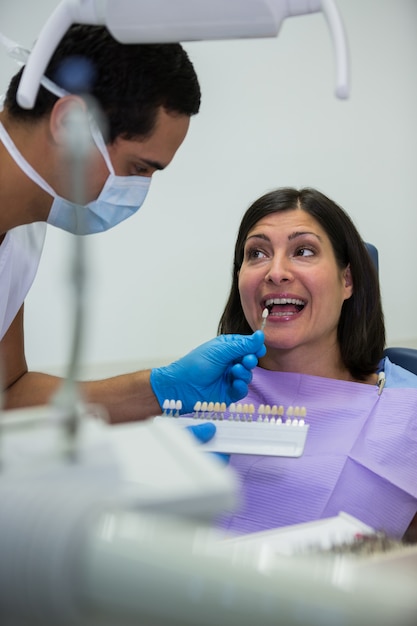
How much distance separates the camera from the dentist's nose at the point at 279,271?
1.46 meters

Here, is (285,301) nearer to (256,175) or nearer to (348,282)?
(348,282)

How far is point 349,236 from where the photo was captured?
1562 mm

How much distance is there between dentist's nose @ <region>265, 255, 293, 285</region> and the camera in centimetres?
146

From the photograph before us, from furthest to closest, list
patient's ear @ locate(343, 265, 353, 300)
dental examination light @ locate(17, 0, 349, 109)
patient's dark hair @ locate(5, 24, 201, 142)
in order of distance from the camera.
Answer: patient's ear @ locate(343, 265, 353, 300)
patient's dark hair @ locate(5, 24, 201, 142)
dental examination light @ locate(17, 0, 349, 109)

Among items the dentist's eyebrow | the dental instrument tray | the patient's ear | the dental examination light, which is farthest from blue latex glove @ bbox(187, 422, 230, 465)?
the dental examination light

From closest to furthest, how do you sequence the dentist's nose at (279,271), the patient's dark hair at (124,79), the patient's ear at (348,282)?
the patient's dark hair at (124,79) < the dentist's nose at (279,271) < the patient's ear at (348,282)

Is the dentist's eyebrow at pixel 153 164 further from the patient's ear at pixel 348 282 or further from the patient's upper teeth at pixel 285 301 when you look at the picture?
the patient's ear at pixel 348 282

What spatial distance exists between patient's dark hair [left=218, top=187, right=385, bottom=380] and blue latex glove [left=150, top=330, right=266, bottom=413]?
34 centimetres

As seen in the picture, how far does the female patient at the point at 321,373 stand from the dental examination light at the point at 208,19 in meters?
0.83

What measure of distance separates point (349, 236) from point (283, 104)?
108cm

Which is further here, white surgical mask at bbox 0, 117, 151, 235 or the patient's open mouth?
the patient's open mouth

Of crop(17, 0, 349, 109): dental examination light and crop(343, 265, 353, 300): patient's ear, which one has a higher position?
crop(17, 0, 349, 109): dental examination light

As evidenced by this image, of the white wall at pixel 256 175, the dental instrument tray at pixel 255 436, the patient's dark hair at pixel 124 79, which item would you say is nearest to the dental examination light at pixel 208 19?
the patient's dark hair at pixel 124 79

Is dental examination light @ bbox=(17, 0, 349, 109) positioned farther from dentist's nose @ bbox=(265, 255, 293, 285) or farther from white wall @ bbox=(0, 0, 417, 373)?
white wall @ bbox=(0, 0, 417, 373)
